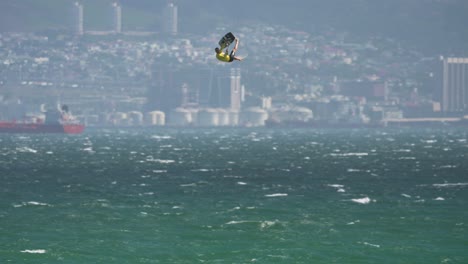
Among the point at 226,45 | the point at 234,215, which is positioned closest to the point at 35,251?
the point at 234,215

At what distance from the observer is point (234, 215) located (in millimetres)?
81188

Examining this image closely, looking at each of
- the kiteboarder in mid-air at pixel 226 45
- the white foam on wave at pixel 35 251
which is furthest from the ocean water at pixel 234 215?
the kiteboarder in mid-air at pixel 226 45

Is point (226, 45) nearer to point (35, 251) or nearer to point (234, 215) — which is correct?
point (35, 251)

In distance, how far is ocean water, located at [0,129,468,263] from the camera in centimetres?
6550

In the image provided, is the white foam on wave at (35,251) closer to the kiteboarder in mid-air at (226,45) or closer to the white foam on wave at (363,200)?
the kiteboarder in mid-air at (226,45)

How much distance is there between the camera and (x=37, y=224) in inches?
3014

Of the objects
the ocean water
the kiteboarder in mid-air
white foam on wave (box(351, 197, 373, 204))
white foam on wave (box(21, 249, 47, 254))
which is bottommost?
white foam on wave (box(21, 249, 47, 254))

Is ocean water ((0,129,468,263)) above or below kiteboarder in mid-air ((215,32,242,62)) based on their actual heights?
below

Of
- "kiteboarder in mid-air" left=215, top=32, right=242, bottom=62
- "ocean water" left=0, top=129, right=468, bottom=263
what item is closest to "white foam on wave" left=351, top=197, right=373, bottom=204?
"ocean water" left=0, top=129, right=468, bottom=263

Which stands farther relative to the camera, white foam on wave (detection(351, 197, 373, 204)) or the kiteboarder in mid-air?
white foam on wave (detection(351, 197, 373, 204))

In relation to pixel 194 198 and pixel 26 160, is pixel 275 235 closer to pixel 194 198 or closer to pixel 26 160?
pixel 194 198

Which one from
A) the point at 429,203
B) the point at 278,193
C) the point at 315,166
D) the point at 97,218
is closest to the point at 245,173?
the point at 315,166

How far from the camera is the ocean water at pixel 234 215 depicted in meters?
65.5

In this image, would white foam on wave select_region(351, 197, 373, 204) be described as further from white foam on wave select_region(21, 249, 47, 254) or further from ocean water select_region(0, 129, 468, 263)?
white foam on wave select_region(21, 249, 47, 254)
